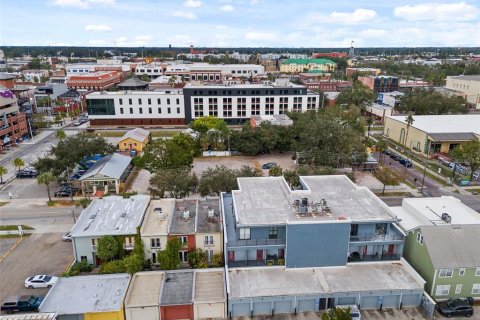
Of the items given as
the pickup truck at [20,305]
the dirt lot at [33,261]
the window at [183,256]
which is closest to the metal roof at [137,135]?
the dirt lot at [33,261]

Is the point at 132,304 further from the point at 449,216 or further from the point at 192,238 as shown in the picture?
the point at 449,216

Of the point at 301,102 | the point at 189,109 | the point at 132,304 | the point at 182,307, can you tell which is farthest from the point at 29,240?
the point at 301,102

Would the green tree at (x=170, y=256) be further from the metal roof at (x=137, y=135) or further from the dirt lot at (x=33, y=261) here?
the metal roof at (x=137, y=135)

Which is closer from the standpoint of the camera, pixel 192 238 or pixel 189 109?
pixel 192 238

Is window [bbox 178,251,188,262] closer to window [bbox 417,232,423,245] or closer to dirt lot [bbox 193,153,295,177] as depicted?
window [bbox 417,232,423,245]

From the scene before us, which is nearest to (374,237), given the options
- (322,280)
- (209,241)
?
(322,280)

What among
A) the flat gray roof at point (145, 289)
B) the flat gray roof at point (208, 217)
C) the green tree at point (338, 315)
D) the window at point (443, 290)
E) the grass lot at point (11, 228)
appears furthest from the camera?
the grass lot at point (11, 228)

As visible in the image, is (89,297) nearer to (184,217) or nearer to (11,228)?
(184,217)
